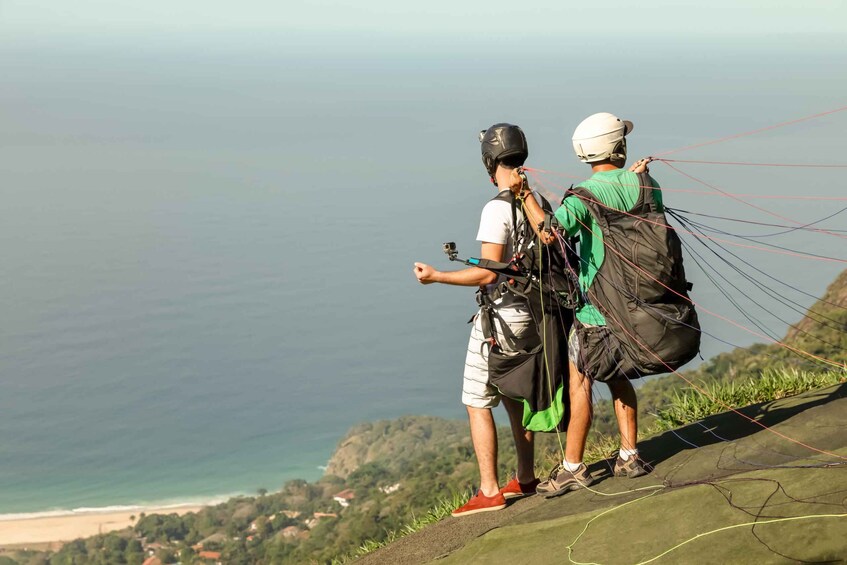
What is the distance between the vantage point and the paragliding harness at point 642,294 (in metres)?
5.29

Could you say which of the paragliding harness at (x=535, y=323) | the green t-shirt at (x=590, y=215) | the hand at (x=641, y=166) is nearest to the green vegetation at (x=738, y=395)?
the paragliding harness at (x=535, y=323)

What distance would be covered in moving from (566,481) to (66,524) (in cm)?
10545

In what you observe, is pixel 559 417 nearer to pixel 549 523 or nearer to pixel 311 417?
pixel 549 523

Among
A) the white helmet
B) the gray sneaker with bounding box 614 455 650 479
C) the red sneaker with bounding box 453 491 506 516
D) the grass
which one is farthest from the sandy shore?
the white helmet

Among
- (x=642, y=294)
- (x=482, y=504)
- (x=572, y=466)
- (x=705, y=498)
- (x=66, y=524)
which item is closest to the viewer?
(x=705, y=498)

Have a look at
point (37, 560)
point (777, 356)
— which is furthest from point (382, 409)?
point (777, 356)

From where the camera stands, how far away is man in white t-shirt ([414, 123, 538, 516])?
5742 mm

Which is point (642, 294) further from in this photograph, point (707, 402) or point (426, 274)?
point (707, 402)

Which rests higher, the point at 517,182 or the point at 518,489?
the point at 517,182

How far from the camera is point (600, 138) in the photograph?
18.1 feet

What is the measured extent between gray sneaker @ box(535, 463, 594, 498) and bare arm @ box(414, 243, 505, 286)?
1.42 meters

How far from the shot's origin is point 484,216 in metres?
5.75

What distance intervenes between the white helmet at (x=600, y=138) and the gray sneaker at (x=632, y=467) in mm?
1963

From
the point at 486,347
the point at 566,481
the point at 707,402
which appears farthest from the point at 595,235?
the point at 707,402
